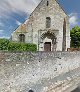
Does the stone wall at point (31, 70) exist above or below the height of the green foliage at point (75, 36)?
below

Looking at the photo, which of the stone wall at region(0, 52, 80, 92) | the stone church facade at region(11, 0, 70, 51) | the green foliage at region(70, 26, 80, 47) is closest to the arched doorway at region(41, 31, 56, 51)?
the stone church facade at region(11, 0, 70, 51)

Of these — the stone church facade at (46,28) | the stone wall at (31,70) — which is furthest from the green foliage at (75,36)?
the stone wall at (31,70)

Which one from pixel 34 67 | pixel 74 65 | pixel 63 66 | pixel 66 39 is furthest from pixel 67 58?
pixel 66 39

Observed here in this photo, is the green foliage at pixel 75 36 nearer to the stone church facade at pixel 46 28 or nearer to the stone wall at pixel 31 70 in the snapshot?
the stone church facade at pixel 46 28

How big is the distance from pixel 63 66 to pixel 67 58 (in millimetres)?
1074

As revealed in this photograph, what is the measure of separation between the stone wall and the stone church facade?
11.3 meters

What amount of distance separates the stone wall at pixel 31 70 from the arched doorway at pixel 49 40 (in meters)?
11.3

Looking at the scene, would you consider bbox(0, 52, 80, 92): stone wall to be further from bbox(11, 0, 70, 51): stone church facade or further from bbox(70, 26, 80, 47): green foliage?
bbox(70, 26, 80, 47): green foliage

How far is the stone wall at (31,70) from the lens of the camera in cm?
727

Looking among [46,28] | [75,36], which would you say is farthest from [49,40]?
[75,36]

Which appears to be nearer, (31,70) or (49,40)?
(31,70)

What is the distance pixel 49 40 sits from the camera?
81.3ft

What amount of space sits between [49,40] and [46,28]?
1.91m

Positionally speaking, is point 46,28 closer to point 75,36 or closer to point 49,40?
point 49,40
